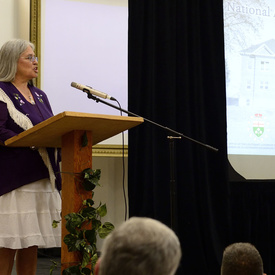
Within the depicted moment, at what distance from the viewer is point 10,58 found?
8.81 ft

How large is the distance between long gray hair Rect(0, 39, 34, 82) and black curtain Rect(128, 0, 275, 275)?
1.56 meters

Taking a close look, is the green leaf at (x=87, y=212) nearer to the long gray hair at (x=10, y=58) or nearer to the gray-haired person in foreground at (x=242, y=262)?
the long gray hair at (x=10, y=58)

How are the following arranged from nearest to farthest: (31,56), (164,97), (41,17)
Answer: (31,56), (41,17), (164,97)

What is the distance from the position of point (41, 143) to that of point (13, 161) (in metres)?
0.20

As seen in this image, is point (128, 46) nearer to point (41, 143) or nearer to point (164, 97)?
point (164, 97)

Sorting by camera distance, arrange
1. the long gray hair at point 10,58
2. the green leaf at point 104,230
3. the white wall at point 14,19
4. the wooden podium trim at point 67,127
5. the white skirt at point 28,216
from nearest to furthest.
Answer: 1. the wooden podium trim at point 67,127
2. the green leaf at point 104,230
3. the white skirt at point 28,216
4. the long gray hair at point 10,58
5. the white wall at point 14,19

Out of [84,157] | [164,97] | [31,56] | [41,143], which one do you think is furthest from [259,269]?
[164,97]

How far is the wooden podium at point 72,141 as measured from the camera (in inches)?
87.7

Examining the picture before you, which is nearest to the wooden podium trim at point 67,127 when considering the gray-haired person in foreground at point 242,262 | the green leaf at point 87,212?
the green leaf at point 87,212

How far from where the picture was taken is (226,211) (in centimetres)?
446

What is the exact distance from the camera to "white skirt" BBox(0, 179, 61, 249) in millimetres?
2482

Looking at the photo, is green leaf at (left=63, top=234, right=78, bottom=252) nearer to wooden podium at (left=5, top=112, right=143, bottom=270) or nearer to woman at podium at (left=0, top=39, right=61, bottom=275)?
wooden podium at (left=5, top=112, right=143, bottom=270)

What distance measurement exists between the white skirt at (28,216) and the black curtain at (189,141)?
1615 mm

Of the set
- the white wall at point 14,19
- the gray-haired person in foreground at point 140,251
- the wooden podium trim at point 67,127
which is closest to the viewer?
the gray-haired person in foreground at point 140,251
